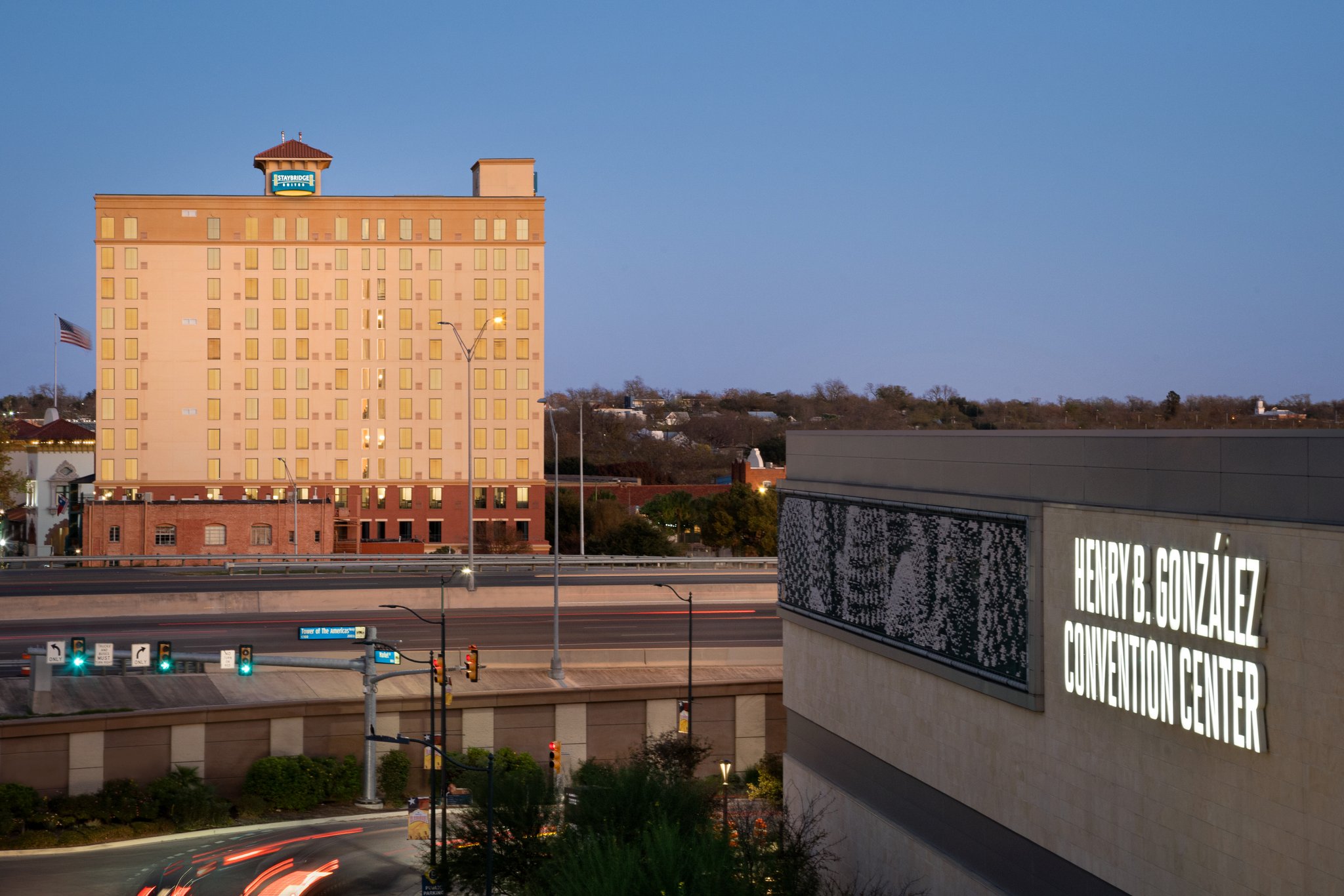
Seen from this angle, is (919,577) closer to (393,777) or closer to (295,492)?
(393,777)

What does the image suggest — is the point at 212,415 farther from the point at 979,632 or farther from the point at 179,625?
the point at 979,632

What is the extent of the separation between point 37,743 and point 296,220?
61538 millimetres

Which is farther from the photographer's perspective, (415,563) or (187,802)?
(415,563)

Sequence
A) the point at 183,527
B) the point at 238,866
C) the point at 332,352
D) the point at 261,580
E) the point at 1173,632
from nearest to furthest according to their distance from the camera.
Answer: the point at 1173,632 → the point at 238,866 → the point at 261,580 → the point at 183,527 → the point at 332,352

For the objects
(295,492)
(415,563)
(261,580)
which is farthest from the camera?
(295,492)

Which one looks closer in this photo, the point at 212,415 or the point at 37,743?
the point at 37,743

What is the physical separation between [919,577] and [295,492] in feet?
216

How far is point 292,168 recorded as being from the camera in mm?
94250

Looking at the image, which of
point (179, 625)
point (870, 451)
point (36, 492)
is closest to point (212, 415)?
point (36, 492)

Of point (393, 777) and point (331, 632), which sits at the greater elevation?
point (331, 632)

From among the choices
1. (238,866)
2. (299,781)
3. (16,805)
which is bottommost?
(238,866)

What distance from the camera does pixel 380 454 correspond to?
93.4 metres

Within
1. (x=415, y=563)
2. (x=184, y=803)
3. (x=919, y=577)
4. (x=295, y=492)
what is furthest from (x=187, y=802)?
(x=295, y=492)

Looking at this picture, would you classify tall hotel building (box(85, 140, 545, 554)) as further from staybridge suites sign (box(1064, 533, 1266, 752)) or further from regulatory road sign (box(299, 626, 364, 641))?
staybridge suites sign (box(1064, 533, 1266, 752))
